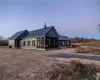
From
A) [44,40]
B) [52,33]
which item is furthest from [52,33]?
[44,40]

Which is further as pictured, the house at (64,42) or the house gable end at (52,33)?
the house at (64,42)

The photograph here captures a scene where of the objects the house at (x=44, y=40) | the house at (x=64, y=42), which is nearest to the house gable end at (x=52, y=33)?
the house at (x=44, y=40)

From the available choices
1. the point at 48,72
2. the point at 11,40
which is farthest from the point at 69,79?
the point at 11,40

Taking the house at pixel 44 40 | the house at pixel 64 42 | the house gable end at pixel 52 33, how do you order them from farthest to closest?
the house at pixel 64 42
the house gable end at pixel 52 33
the house at pixel 44 40

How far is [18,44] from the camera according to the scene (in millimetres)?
37625

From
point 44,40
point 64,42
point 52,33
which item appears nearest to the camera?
point 44,40

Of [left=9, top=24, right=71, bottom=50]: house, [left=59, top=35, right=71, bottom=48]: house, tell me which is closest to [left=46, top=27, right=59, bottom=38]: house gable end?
[left=9, top=24, right=71, bottom=50]: house

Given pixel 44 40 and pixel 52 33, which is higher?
pixel 52 33

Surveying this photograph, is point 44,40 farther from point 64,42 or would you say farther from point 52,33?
point 64,42

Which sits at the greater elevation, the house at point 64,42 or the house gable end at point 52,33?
the house gable end at point 52,33

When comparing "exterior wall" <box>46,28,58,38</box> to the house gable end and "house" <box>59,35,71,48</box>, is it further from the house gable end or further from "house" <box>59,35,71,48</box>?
"house" <box>59,35,71,48</box>

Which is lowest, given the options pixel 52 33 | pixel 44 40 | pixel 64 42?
pixel 64 42

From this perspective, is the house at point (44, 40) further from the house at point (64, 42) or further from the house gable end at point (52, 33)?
the house at point (64, 42)

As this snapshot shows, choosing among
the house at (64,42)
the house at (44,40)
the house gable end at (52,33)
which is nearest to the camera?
the house at (44,40)
